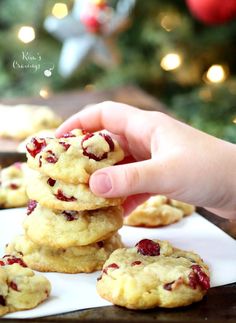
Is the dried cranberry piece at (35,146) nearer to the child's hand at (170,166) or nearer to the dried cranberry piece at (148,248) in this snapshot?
the child's hand at (170,166)

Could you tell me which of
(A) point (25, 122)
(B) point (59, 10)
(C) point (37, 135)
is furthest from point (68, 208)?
(B) point (59, 10)

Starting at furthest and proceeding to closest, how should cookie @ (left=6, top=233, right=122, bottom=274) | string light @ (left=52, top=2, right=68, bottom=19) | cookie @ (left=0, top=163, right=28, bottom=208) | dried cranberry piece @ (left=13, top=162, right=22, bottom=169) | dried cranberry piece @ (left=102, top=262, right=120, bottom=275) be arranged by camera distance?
string light @ (left=52, top=2, right=68, bottom=19), dried cranberry piece @ (left=13, top=162, right=22, bottom=169), cookie @ (left=0, top=163, right=28, bottom=208), cookie @ (left=6, top=233, right=122, bottom=274), dried cranberry piece @ (left=102, top=262, right=120, bottom=275)

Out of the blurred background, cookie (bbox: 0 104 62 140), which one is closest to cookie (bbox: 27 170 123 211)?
cookie (bbox: 0 104 62 140)

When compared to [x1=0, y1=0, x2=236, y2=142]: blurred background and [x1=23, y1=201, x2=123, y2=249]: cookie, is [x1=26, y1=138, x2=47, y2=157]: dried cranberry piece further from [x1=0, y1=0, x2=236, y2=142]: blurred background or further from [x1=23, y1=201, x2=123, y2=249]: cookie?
[x1=0, y1=0, x2=236, y2=142]: blurred background

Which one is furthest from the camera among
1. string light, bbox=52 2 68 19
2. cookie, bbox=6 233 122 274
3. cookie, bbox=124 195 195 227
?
string light, bbox=52 2 68 19

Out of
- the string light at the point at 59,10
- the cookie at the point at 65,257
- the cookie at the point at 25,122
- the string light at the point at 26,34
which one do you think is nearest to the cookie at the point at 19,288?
the cookie at the point at 65,257

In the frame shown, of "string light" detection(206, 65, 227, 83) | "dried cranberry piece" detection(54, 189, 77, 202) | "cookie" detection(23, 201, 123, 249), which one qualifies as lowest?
"cookie" detection(23, 201, 123, 249)
